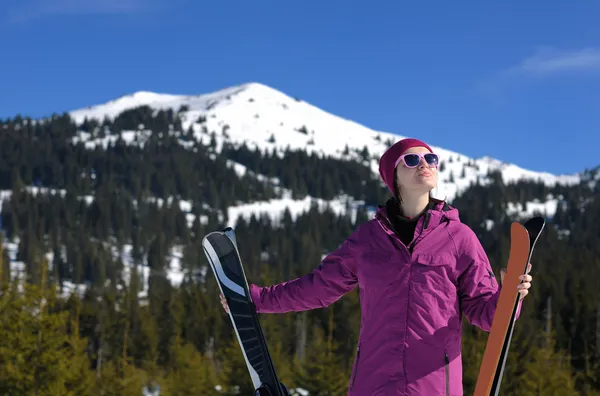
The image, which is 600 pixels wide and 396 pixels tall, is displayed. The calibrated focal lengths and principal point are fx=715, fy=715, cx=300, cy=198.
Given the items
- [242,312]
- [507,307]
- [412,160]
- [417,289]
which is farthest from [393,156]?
[242,312]

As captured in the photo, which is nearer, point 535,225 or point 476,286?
point 535,225

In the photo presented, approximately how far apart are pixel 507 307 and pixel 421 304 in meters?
0.39

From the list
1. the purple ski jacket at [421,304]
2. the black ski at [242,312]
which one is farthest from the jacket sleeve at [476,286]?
the black ski at [242,312]

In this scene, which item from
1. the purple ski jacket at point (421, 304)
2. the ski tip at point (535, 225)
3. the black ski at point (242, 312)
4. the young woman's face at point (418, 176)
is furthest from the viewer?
the black ski at point (242, 312)

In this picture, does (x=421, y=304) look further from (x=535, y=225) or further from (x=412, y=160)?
(x=412, y=160)

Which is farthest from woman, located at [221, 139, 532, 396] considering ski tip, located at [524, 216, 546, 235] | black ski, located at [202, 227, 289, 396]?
black ski, located at [202, 227, 289, 396]

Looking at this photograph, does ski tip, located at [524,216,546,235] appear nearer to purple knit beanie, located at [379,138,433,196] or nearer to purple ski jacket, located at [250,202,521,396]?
purple ski jacket, located at [250,202,521,396]

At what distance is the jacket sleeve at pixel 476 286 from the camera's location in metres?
3.43

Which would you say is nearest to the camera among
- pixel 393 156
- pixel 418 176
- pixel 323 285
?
pixel 418 176

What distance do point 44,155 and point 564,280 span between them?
164548mm

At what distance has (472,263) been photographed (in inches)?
136

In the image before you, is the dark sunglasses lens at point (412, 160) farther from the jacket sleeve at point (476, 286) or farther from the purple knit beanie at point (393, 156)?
the jacket sleeve at point (476, 286)

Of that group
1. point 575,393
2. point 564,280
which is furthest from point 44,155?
point 575,393

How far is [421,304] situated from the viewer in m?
3.41
